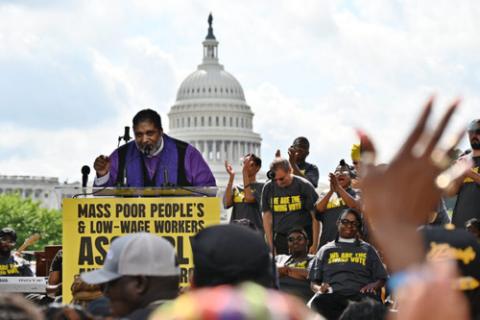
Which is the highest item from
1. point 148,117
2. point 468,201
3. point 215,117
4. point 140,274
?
point 215,117

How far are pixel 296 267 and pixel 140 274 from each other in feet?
22.9

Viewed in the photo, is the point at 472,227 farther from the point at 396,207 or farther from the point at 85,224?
the point at 396,207

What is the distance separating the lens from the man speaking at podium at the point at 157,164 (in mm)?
8578

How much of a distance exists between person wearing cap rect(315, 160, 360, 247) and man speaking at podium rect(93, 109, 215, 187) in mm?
3450

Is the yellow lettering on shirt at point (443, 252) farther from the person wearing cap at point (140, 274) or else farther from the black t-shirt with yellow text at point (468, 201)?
the black t-shirt with yellow text at point (468, 201)

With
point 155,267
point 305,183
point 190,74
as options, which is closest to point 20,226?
point 190,74

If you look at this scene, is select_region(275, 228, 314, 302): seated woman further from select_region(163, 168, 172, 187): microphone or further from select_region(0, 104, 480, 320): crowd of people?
select_region(163, 168, 172, 187): microphone

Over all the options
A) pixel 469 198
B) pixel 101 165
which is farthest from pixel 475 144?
pixel 101 165

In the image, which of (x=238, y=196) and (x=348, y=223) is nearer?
(x=348, y=223)

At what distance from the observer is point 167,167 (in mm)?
8695

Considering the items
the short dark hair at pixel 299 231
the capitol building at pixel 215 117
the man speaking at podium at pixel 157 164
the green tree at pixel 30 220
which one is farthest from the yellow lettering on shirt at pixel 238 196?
the capitol building at pixel 215 117

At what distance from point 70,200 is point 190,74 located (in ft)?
531

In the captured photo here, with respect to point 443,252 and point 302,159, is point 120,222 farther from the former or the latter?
point 302,159

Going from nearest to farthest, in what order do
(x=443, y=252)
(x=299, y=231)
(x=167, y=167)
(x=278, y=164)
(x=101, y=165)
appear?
1. (x=443, y=252)
2. (x=167, y=167)
3. (x=101, y=165)
4. (x=299, y=231)
5. (x=278, y=164)
